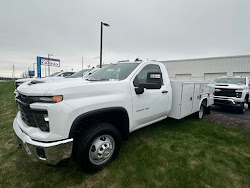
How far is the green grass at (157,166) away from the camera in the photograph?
2.24 metres

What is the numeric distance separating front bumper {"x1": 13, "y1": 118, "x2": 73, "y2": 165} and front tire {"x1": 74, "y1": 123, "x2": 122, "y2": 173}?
0.79 ft

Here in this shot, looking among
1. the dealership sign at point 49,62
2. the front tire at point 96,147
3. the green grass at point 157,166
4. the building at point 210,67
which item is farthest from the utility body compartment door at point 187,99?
the dealership sign at point 49,62

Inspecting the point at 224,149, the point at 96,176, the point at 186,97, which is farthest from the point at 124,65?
the point at 224,149

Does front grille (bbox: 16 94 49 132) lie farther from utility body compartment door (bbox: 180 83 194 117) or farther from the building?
the building

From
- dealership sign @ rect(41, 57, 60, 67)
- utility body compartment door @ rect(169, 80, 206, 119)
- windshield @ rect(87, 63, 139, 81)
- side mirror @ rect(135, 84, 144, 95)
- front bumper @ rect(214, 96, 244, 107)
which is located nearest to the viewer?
side mirror @ rect(135, 84, 144, 95)

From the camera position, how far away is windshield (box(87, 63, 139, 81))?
118 inches

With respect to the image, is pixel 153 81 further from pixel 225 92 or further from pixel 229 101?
pixel 225 92

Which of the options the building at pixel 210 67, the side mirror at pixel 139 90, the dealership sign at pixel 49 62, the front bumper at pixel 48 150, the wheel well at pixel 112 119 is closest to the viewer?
the front bumper at pixel 48 150

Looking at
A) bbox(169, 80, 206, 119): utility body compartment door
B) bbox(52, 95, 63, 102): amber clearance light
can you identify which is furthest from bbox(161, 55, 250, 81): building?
bbox(52, 95, 63, 102): amber clearance light

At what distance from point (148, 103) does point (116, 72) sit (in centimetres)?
102

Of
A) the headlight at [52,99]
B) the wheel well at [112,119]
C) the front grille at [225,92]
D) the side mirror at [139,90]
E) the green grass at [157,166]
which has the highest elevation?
the side mirror at [139,90]

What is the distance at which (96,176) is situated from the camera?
236 centimetres

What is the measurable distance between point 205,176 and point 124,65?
2.73 meters

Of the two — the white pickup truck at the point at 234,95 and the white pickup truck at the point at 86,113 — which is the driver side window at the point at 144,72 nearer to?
the white pickup truck at the point at 86,113
